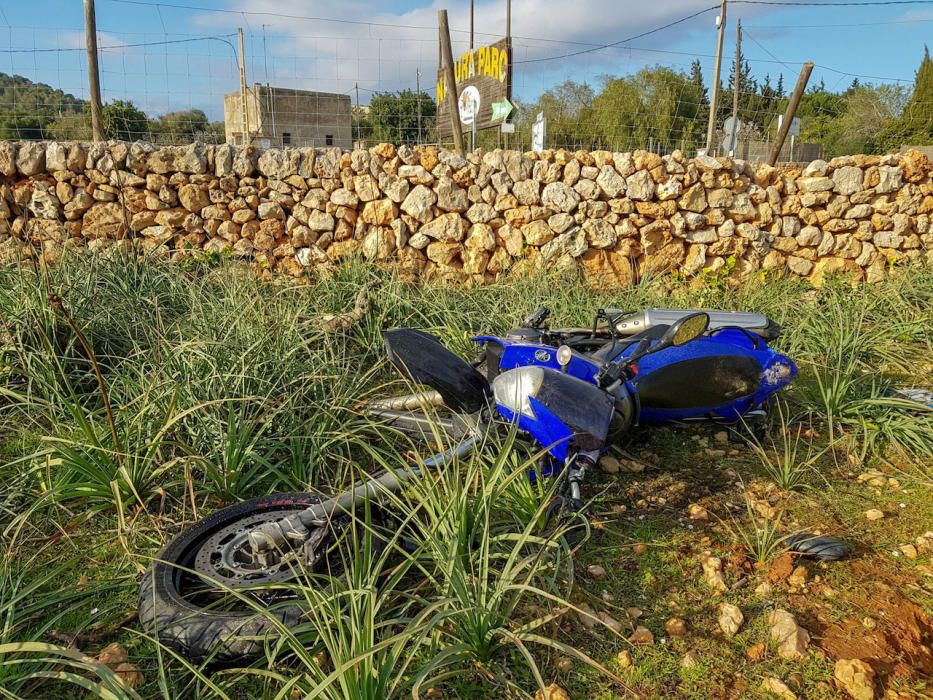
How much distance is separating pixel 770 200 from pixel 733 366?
16.3ft

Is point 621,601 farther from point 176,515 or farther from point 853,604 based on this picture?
point 176,515

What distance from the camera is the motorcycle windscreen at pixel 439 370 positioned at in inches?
87.0

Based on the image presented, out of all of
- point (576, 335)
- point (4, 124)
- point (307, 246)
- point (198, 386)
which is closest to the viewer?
point (198, 386)

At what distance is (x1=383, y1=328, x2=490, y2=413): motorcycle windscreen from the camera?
7.25 ft

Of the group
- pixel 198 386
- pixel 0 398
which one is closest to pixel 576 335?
pixel 198 386

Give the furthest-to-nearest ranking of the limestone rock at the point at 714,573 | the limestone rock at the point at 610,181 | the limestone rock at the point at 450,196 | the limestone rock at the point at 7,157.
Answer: the limestone rock at the point at 610,181, the limestone rock at the point at 450,196, the limestone rock at the point at 7,157, the limestone rock at the point at 714,573

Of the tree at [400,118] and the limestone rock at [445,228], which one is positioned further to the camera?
the tree at [400,118]

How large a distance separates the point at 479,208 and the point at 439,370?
14.4ft

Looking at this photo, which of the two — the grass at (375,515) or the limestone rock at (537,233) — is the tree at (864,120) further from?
the grass at (375,515)

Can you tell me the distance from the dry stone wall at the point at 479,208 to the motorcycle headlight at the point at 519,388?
3.86 m

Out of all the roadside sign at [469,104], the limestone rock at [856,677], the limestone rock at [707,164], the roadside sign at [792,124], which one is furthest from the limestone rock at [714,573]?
the roadside sign at [792,124]

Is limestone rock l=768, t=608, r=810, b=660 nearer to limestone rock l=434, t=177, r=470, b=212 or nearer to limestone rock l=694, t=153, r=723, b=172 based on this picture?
limestone rock l=434, t=177, r=470, b=212

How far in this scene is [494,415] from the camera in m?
2.19

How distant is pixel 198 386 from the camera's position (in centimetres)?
269
